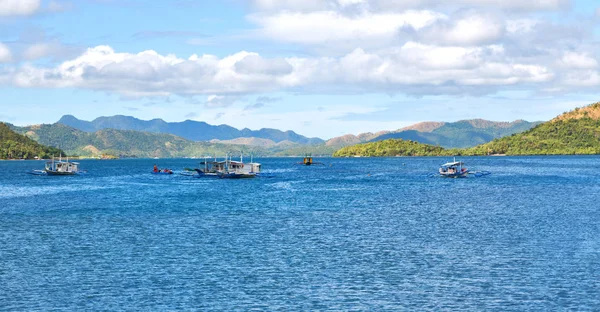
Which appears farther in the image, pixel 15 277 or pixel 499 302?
pixel 15 277

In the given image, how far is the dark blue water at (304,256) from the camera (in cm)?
4544

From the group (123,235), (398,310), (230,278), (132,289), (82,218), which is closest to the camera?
(398,310)

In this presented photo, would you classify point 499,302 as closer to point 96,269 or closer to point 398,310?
point 398,310

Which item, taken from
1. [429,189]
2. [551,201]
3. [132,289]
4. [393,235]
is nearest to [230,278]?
[132,289]

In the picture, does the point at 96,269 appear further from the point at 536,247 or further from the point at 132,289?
the point at 536,247

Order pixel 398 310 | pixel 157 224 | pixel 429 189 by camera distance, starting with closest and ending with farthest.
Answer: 1. pixel 398 310
2. pixel 157 224
3. pixel 429 189

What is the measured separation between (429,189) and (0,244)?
10280cm

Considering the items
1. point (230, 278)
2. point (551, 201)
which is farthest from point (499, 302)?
point (551, 201)

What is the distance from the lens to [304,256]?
6084cm

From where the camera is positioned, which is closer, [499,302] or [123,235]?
[499,302]

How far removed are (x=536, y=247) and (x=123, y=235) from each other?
141 ft

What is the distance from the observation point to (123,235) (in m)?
76.5

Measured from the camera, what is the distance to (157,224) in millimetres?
87438

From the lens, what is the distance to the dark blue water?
149 ft
